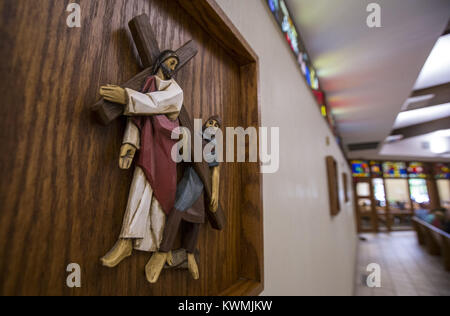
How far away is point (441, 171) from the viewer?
25.5 feet

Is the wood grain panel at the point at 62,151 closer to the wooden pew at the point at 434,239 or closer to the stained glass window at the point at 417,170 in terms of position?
the wooden pew at the point at 434,239

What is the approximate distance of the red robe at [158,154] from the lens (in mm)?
358

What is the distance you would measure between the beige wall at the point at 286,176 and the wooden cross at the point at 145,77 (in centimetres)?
30

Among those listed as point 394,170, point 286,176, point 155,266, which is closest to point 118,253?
point 155,266

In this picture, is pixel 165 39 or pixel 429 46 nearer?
pixel 165 39

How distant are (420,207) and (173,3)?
34.0 feet

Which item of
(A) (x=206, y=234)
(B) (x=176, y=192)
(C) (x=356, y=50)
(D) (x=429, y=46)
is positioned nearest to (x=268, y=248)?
(A) (x=206, y=234)

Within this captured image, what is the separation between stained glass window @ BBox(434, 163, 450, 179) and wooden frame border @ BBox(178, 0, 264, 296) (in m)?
10.1

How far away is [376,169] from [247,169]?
8.82m

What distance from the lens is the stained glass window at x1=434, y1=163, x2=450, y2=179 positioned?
7.73 metres

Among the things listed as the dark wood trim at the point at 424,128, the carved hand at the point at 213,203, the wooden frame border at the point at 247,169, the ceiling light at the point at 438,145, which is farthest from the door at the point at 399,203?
the carved hand at the point at 213,203

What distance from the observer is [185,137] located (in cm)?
45
